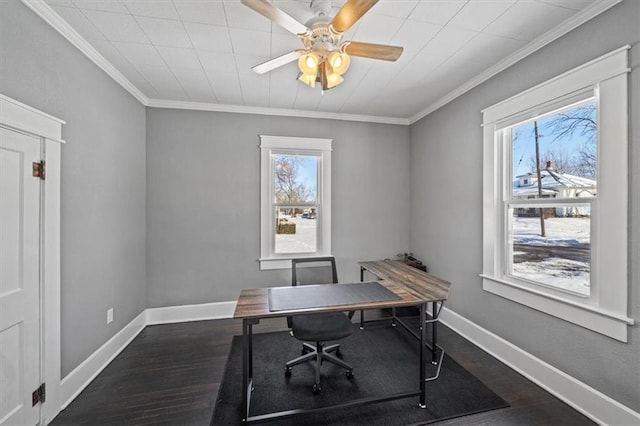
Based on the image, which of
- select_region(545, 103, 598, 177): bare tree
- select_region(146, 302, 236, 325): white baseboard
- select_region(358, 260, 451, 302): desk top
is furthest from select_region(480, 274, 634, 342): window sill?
select_region(146, 302, 236, 325): white baseboard

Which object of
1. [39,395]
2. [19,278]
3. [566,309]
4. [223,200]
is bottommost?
[39,395]

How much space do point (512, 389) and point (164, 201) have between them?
3.96m

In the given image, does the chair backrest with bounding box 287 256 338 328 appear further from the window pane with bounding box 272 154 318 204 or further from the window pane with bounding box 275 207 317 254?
the window pane with bounding box 272 154 318 204

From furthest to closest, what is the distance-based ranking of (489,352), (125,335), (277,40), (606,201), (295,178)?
(295,178), (125,335), (489,352), (277,40), (606,201)

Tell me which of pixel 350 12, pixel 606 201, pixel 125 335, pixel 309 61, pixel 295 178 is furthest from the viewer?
pixel 295 178

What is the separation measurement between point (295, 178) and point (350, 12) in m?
2.42

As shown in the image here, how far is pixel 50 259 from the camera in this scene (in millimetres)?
1756

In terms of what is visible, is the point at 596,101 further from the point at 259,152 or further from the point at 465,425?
the point at 259,152

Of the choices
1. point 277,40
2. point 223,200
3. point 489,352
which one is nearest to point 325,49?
point 277,40

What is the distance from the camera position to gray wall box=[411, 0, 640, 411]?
61.5 inches

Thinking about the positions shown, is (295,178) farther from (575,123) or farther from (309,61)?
→ (575,123)

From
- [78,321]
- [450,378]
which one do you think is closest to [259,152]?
[78,321]

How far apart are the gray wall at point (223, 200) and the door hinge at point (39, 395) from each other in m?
1.53

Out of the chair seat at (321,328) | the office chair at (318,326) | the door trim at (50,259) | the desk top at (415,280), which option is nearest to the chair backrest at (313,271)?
the office chair at (318,326)
